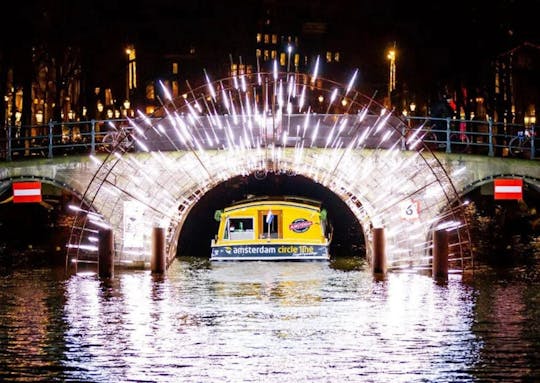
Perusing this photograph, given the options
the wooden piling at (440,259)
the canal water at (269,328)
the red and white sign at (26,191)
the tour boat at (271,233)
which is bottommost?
the canal water at (269,328)

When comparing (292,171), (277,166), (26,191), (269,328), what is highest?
(277,166)

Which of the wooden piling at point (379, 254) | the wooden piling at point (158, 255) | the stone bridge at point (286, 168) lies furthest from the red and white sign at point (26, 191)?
the wooden piling at point (379, 254)

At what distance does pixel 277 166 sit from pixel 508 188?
659 centimetres

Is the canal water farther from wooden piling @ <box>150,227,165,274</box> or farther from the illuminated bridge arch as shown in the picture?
the illuminated bridge arch

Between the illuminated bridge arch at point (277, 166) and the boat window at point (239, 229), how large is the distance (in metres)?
6.24

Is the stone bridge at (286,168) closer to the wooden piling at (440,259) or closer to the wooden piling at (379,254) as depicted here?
the wooden piling at (379,254)

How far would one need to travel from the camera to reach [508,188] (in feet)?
109

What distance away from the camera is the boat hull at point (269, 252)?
39.5 metres

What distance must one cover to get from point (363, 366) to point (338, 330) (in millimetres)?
3724

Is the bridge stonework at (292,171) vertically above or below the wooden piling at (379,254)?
above

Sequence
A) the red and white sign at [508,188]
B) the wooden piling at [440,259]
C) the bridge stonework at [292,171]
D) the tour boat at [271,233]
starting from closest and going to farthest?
the wooden piling at [440,259], the red and white sign at [508,188], the bridge stonework at [292,171], the tour boat at [271,233]

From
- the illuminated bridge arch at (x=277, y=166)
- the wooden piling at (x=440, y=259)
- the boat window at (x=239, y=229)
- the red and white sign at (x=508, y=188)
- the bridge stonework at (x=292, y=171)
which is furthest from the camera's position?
the boat window at (x=239, y=229)

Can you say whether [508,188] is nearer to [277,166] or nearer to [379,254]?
[379,254]

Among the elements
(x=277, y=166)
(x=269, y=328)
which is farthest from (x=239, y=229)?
(x=269, y=328)
